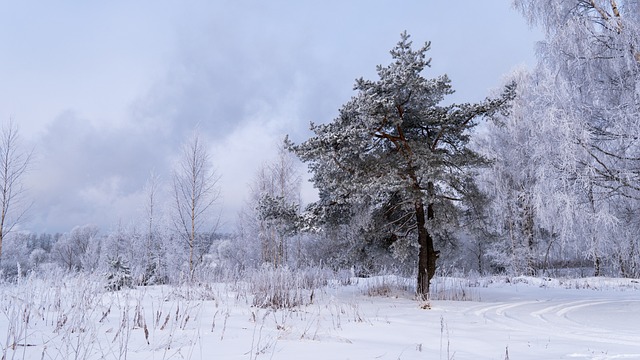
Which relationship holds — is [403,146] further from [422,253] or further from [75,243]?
[75,243]

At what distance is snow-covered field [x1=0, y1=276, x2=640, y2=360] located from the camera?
9.98ft

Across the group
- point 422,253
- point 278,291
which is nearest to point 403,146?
point 422,253

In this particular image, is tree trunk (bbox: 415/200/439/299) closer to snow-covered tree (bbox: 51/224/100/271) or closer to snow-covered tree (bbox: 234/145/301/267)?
snow-covered tree (bbox: 234/145/301/267)

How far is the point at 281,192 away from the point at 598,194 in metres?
15.7

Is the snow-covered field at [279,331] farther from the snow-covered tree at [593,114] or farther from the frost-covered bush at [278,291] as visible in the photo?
the snow-covered tree at [593,114]

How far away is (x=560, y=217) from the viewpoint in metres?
7.75

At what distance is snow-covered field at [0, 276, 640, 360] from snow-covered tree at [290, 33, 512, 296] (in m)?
2.38

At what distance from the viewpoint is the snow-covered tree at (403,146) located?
8039 millimetres

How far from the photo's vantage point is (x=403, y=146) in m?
9.16

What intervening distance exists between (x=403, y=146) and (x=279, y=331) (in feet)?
20.1

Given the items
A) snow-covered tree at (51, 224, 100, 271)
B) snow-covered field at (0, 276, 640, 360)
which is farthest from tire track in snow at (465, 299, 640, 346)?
snow-covered tree at (51, 224, 100, 271)

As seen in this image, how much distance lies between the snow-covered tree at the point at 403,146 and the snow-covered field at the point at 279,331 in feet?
7.80

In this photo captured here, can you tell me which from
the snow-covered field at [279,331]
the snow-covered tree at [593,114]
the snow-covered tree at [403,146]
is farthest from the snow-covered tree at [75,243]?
the snow-covered tree at [593,114]

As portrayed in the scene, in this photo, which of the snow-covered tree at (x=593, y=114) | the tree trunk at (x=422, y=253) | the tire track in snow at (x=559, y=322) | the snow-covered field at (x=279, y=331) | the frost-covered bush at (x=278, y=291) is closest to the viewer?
the snow-covered field at (x=279, y=331)
